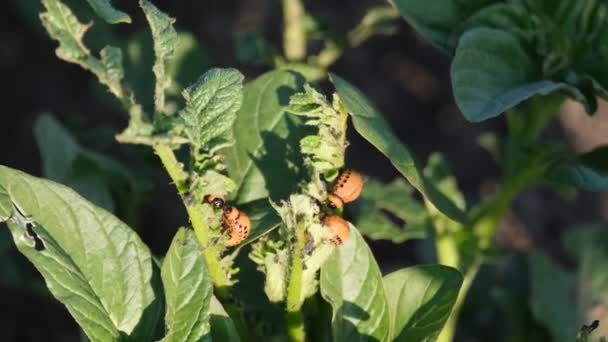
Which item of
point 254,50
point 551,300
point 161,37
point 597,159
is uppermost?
point 161,37

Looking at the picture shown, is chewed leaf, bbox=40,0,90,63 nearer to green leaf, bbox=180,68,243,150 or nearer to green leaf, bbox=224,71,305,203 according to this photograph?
green leaf, bbox=180,68,243,150

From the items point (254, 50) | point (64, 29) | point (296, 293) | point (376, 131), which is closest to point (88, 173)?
point (254, 50)

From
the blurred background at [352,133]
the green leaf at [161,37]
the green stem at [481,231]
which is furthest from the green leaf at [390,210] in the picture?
the blurred background at [352,133]

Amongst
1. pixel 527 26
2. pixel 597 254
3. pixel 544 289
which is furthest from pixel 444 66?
pixel 527 26

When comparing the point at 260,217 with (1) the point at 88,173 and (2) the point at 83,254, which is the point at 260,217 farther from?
(1) the point at 88,173

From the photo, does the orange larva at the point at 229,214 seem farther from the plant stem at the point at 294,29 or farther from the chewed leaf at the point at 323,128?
the plant stem at the point at 294,29

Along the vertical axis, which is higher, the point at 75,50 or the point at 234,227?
the point at 75,50
